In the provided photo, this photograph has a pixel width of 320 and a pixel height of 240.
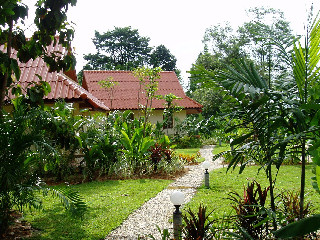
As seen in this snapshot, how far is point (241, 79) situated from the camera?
3137mm

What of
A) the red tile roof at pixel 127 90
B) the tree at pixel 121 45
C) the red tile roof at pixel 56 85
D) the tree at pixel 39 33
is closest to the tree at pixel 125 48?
the tree at pixel 121 45

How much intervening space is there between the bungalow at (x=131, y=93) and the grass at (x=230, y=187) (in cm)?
1182

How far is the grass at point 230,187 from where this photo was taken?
20.4 feet

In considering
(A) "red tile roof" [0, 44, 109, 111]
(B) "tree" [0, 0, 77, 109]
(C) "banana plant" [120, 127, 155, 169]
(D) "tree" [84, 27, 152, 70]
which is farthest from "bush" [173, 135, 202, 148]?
(D) "tree" [84, 27, 152, 70]

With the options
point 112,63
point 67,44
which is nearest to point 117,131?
point 67,44

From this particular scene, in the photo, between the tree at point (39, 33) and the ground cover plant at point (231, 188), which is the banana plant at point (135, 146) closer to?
the ground cover plant at point (231, 188)

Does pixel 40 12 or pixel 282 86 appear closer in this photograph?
pixel 282 86

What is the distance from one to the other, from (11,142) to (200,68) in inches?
111

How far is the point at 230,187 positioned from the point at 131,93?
16643 millimetres

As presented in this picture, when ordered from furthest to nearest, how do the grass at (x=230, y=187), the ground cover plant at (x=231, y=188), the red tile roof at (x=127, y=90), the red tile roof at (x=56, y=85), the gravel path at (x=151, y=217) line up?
1. the red tile roof at (x=127, y=90)
2. the red tile roof at (x=56, y=85)
3. the grass at (x=230, y=187)
4. the ground cover plant at (x=231, y=188)
5. the gravel path at (x=151, y=217)

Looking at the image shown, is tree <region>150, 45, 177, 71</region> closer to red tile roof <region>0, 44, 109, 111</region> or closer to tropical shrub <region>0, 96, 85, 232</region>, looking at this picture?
red tile roof <region>0, 44, 109, 111</region>

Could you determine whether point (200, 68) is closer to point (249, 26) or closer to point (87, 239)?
point (249, 26)

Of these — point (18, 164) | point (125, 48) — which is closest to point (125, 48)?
point (125, 48)

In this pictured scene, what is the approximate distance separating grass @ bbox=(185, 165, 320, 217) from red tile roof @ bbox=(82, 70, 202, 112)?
1208 centimetres
